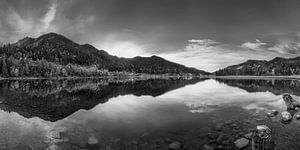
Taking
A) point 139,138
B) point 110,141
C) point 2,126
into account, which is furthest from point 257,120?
point 2,126

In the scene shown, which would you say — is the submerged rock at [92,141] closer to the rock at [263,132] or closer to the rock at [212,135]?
the rock at [212,135]

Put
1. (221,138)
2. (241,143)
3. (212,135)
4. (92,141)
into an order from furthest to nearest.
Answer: (212,135)
(221,138)
(92,141)
(241,143)

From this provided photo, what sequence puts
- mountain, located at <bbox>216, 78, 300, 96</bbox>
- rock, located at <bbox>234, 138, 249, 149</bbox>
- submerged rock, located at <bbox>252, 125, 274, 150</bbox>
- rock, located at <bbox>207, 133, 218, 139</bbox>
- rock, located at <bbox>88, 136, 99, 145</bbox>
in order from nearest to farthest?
submerged rock, located at <bbox>252, 125, 274, 150</bbox> < rock, located at <bbox>234, 138, 249, 149</bbox> < rock, located at <bbox>88, 136, 99, 145</bbox> < rock, located at <bbox>207, 133, 218, 139</bbox> < mountain, located at <bbox>216, 78, 300, 96</bbox>

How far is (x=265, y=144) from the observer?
1385 centimetres

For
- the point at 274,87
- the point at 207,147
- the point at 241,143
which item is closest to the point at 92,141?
the point at 207,147

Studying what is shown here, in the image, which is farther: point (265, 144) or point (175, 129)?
point (175, 129)

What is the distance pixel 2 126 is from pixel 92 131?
1106cm

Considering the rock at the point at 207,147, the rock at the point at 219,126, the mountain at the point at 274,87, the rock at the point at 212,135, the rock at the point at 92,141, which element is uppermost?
the mountain at the point at 274,87

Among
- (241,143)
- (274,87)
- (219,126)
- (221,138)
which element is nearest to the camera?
(241,143)

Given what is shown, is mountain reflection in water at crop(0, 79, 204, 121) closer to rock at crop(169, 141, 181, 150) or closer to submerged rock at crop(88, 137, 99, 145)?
submerged rock at crop(88, 137, 99, 145)

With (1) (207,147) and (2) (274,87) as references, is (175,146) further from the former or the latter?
(2) (274,87)

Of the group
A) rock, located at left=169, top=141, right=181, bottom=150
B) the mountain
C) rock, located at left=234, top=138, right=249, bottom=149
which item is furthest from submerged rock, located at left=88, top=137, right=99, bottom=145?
the mountain

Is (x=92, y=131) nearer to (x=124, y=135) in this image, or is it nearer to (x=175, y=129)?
(x=124, y=135)

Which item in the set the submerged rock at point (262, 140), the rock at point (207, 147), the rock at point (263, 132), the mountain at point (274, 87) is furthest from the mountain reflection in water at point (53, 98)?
the mountain at point (274, 87)
